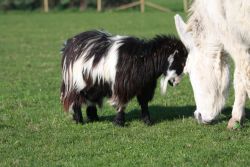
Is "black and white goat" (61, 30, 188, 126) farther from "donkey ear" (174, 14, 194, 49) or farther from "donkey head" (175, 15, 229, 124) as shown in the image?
"donkey head" (175, 15, 229, 124)

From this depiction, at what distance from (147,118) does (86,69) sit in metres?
1.09

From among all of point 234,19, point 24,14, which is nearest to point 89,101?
point 234,19

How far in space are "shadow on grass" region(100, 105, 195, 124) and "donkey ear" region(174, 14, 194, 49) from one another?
1.30 meters

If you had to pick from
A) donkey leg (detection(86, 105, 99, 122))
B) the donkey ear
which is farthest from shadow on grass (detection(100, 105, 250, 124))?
the donkey ear

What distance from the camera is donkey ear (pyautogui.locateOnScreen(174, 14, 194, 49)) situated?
725 cm

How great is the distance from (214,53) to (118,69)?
127 cm


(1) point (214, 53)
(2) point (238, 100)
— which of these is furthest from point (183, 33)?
(2) point (238, 100)

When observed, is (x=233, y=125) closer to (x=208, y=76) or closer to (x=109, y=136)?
(x=208, y=76)

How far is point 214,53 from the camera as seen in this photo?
23.5 feet

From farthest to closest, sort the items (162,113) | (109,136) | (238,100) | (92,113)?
(162,113)
(92,113)
(238,100)
(109,136)

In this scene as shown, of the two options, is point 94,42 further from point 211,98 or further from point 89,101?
point 211,98

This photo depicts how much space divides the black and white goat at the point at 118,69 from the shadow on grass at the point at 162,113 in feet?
1.67

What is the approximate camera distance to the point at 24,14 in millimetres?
37531

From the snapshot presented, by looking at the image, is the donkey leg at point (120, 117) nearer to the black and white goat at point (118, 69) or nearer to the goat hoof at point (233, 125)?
the black and white goat at point (118, 69)
